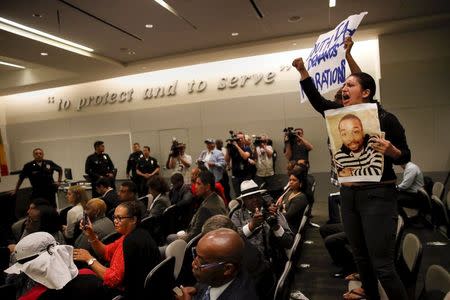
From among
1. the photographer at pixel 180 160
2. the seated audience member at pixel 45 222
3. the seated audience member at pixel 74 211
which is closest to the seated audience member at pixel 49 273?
the seated audience member at pixel 45 222

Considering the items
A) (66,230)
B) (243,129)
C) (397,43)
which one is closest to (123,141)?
(243,129)

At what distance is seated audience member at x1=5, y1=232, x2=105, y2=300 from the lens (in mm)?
1745

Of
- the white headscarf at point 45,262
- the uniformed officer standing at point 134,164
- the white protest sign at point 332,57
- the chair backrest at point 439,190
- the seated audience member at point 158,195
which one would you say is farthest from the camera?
the uniformed officer standing at point 134,164

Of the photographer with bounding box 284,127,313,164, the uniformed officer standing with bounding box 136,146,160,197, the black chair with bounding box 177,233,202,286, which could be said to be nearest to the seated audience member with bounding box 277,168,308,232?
the black chair with bounding box 177,233,202,286

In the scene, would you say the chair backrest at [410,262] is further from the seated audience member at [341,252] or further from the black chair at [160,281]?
the black chair at [160,281]

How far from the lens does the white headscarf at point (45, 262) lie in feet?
5.76

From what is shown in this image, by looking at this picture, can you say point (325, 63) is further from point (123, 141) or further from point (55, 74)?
point (55, 74)

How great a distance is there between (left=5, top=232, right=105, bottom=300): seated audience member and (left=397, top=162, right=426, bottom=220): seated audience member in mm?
4132

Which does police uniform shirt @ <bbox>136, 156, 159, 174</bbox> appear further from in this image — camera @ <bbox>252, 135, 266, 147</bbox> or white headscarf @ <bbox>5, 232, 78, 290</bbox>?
white headscarf @ <bbox>5, 232, 78, 290</bbox>

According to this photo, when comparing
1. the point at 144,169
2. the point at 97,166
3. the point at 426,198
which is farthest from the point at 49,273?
the point at 144,169

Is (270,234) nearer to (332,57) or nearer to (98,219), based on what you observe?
(332,57)

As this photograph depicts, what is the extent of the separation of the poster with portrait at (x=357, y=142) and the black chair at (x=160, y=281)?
113cm

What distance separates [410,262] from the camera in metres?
2.06

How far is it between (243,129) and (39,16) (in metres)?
4.58
